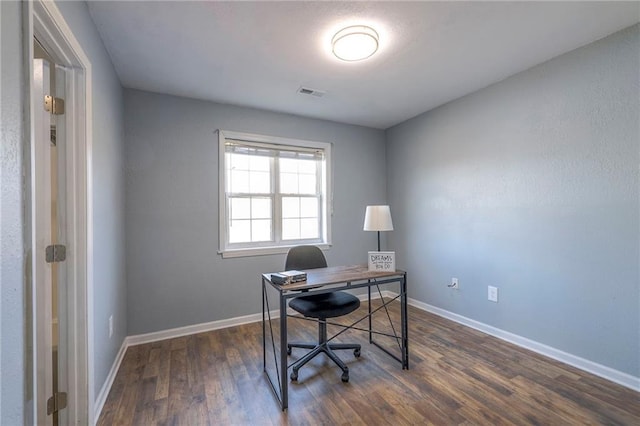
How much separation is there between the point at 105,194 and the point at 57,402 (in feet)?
4.15

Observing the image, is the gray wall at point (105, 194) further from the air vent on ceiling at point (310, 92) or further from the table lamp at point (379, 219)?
the table lamp at point (379, 219)

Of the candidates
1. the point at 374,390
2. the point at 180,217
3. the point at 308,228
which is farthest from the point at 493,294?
the point at 180,217

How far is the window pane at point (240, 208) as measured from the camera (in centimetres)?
325

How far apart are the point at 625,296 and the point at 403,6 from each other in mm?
2481

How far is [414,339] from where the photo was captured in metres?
2.73

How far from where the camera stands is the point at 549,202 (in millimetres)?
2375

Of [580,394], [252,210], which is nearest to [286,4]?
[252,210]

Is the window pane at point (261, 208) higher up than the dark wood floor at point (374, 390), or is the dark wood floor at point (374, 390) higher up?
the window pane at point (261, 208)

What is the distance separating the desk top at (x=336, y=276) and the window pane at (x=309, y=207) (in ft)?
4.51

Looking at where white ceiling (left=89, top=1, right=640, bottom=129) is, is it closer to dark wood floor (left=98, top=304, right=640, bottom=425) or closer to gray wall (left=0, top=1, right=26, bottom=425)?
gray wall (left=0, top=1, right=26, bottom=425)

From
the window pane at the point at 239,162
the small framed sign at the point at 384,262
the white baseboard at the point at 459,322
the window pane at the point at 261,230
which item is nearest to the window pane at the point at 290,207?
the window pane at the point at 261,230

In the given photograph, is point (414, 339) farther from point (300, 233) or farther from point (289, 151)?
point (289, 151)

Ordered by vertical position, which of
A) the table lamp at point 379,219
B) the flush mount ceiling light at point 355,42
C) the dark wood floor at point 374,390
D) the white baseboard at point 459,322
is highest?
the flush mount ceiling light at point 355,42

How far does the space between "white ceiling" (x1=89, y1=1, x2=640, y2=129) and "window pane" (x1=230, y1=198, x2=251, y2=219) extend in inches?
43.8
